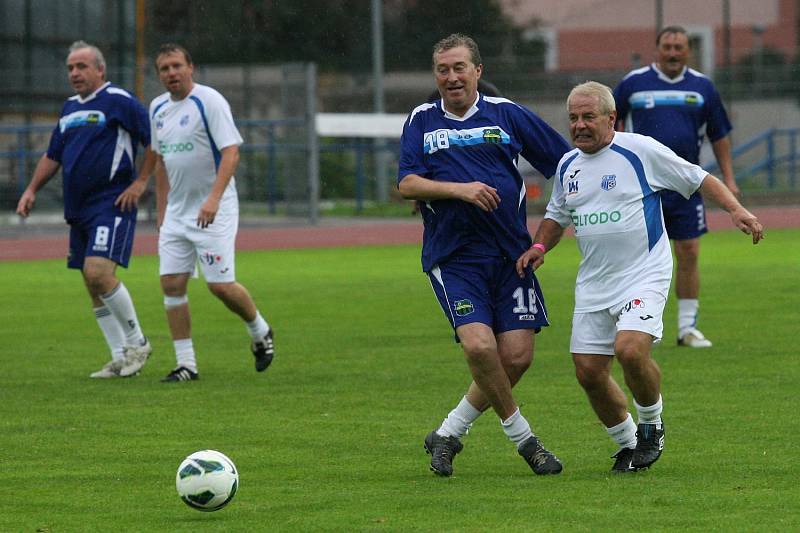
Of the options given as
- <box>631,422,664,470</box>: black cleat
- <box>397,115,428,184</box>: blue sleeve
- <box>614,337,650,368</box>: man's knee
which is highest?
<box>397,115,428,184</box>: blue sleeve

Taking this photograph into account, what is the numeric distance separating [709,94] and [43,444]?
6.08 meters

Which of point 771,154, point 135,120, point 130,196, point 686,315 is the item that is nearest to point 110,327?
point 130,196

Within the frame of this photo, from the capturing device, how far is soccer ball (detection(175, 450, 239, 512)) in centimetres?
619

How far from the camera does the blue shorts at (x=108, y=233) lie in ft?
35.8

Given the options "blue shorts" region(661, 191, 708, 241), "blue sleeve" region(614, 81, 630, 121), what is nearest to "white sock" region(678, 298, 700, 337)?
"blue shorts" region(661, 191, 708, 241)

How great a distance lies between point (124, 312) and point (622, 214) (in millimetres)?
5132

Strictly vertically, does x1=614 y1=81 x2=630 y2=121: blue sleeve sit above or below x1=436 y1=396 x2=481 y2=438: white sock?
above

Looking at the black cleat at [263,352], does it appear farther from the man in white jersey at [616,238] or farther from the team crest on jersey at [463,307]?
the man in white jersey at [616,238]

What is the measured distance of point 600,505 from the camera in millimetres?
6289

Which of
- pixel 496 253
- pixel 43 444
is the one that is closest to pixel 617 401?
pixel 496 253

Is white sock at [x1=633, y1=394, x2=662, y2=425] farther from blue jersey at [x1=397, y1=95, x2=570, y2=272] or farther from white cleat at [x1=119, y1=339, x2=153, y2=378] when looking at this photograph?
white cleat at [x1=119, y1=339, x2=153, y2=378]

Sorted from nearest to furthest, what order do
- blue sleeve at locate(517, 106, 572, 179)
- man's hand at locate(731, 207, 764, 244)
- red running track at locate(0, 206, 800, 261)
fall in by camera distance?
man's hand at locate(731, 207, 764, 244) → blue sleeve at locate(517, 106, 572, 179) → red running track at locate(0, 206, 800, 261)

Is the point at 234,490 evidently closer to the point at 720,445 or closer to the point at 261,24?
the point at 720,445

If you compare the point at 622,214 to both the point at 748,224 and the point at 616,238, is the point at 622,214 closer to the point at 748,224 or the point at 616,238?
the point at 616,238
